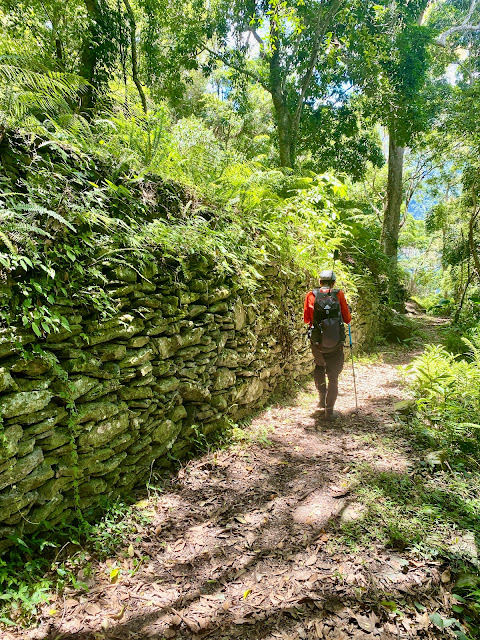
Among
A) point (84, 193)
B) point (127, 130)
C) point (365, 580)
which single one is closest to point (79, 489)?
point (365, 580)

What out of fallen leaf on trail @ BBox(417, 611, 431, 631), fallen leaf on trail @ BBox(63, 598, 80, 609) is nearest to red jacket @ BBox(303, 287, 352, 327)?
fallen leaf on trail @ BBox(417, 611, 431, 631)

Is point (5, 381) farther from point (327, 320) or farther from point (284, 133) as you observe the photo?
point (284, 133)

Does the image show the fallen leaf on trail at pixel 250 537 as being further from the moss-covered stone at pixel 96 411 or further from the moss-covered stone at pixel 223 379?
the moss-covered stone at pixel 223 379

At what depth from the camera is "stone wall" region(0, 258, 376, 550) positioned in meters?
2.19

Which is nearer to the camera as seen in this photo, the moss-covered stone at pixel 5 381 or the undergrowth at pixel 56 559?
the undergrowth at pixel 56 559

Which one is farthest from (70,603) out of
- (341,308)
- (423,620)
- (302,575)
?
(341,308)

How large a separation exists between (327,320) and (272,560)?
3029mm

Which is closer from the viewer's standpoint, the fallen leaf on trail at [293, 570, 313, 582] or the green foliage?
the fallen leaf on trail at [293, 570, 313, 582]

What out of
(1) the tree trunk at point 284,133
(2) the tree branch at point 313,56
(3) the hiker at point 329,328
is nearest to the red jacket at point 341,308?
(3) the hiker at point 329,328

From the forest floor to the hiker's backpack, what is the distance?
4.71ft

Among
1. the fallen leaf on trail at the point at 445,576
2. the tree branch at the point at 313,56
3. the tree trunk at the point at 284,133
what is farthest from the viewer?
the tree trunk at the point at 284,133

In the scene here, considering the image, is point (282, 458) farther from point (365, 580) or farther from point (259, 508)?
point (365, 580)

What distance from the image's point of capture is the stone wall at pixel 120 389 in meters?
2.19

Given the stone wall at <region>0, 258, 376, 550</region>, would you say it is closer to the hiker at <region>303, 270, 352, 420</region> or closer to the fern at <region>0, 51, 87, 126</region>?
the hiker at <region>303, 270, 352, 420</region>
